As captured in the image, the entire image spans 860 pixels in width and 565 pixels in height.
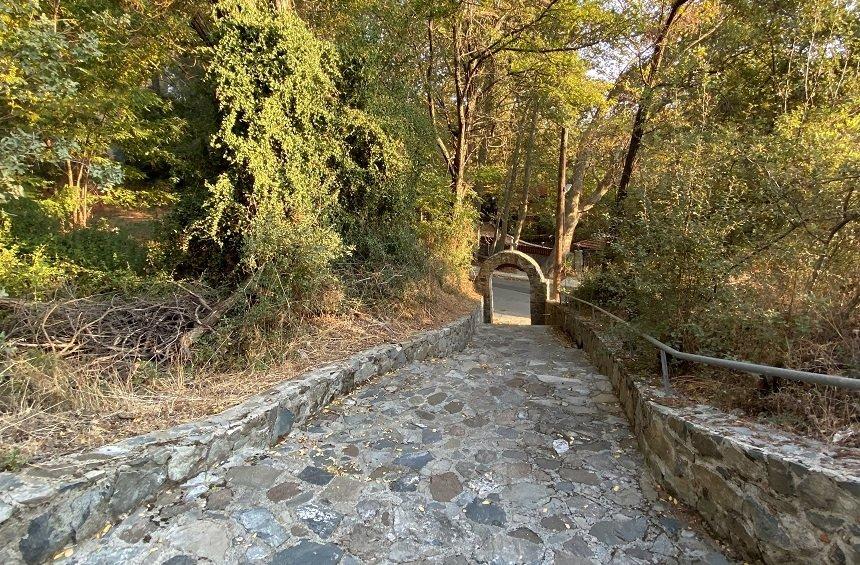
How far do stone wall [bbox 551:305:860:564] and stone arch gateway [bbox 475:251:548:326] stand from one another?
38.9 ft

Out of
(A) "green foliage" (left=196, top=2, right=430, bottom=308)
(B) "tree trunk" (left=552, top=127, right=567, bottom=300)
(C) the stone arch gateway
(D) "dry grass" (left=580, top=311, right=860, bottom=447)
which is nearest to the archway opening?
(C) the stone arch gateway

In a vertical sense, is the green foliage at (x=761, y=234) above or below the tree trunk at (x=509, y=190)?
below

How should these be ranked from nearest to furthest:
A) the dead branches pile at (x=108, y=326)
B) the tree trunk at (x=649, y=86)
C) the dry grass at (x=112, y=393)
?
1. the dry grass at (x=112, y=393)
2. the dead branches pile at (x=108, y=326)
3. the tree trunk at (x=649, y=86)

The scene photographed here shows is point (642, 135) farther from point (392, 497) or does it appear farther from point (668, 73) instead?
point (392, 497)

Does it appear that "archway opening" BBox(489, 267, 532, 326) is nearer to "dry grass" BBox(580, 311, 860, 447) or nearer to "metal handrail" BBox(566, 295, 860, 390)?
"dry grass" BBox(580, 311, 860, 447)

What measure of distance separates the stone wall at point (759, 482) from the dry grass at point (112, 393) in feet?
9.99

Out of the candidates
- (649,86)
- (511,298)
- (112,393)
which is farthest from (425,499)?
(511,298)

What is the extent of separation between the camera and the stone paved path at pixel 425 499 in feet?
7.57

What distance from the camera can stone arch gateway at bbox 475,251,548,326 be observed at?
48.9ft

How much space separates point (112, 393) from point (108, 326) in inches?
40.4

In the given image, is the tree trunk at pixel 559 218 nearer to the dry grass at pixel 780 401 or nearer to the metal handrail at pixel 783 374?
the dry grass at pixel 780 401

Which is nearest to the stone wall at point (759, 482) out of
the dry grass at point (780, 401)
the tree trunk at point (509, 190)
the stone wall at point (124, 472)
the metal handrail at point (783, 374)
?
the dry grass at point (780, 401)

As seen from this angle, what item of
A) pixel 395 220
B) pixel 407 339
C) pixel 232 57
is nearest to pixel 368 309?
pixel 407 339

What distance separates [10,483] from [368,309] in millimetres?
3981
